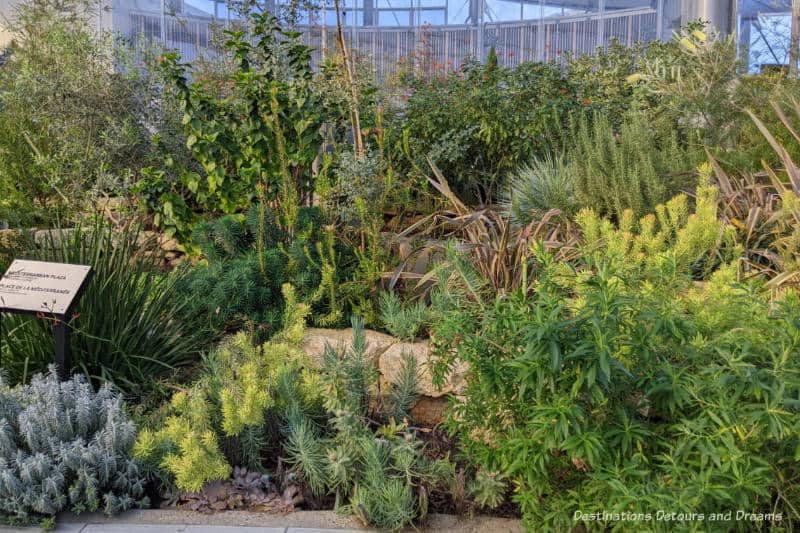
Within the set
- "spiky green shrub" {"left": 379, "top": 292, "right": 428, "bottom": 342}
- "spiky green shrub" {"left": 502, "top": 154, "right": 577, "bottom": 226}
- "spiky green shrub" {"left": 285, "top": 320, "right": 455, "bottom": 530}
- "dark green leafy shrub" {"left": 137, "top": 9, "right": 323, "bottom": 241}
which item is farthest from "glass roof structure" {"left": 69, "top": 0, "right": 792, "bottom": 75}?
"spiky green shrub" {"left": 285, "top": 320, "right": 455, "bottom": 530}

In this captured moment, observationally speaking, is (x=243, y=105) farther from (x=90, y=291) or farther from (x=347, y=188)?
(x=90, y=291)

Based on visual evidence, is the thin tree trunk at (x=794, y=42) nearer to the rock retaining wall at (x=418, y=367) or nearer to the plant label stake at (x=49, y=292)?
the rock retaining wall at (x=418, y=367)

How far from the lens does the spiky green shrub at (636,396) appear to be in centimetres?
232

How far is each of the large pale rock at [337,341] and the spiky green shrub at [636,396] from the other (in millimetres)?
1093

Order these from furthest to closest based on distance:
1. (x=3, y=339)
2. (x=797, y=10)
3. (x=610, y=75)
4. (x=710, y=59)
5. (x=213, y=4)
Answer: (x=213, y=4)
(x=797, y=10)
(x=610, y=75)
(x=710, y=59)
(x=3, y=339)

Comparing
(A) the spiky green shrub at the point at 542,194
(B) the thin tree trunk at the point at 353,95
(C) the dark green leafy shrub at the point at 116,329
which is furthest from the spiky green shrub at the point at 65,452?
(A) the spiky green shrub at the point at 542,194

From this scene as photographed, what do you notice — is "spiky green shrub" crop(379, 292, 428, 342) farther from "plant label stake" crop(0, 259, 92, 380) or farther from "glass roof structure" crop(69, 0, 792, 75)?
"glass roof structure" crop(69, 0, 792, 75)

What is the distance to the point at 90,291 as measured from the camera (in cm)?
399

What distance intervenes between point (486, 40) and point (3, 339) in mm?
15931

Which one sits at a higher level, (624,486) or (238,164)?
(238,164)

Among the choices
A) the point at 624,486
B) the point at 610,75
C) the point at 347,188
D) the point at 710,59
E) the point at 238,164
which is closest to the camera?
the point at 624,486

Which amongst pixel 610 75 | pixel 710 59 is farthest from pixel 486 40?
pixel 710 59

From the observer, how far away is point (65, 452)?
305 cm

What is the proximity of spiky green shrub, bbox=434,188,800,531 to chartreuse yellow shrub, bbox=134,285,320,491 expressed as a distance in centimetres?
82
